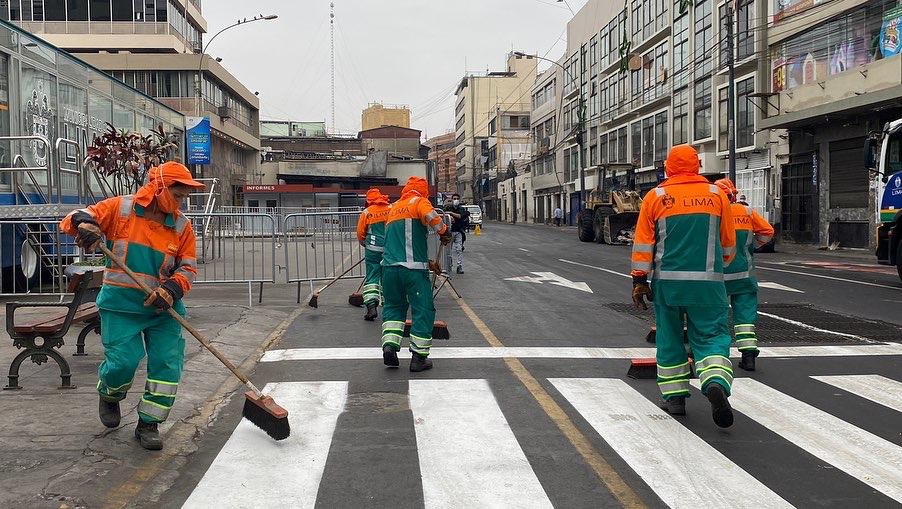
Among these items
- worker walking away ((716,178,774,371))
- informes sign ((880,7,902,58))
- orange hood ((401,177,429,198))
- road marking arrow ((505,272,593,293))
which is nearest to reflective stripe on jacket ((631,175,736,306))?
worker walking away ((716,178,774,371))

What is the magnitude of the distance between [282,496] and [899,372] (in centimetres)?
566

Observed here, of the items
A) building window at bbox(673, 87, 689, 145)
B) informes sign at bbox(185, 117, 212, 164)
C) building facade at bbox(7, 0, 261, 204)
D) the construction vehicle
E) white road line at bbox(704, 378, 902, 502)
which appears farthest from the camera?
building facade at bbox(7, 0, 261, 204)

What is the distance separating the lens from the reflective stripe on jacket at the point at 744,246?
7133 mm

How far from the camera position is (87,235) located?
4348mm

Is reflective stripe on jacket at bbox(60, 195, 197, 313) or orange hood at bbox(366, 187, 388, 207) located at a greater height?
orange hood at bbox(366, 187, 388, 207)

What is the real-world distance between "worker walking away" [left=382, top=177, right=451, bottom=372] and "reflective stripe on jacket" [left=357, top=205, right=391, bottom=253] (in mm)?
3038

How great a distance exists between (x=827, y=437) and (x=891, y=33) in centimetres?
2142

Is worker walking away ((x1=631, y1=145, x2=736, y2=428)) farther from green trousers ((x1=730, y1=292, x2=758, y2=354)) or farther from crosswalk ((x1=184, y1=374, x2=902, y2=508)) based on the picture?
green trousers ((x1=730, y1=292, x2=758, y2=354))

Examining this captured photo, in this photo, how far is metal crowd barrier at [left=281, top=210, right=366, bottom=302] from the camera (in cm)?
1190

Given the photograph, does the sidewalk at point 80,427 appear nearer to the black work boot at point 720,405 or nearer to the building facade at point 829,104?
the black work boot at point 720,405

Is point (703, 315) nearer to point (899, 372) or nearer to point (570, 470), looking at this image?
point (570, 470)

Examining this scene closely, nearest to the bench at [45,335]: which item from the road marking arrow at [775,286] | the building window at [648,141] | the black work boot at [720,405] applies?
the black work boot at [720,405]

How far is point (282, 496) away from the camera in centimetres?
388

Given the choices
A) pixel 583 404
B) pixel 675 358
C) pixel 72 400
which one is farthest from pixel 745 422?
pixel 72 400
